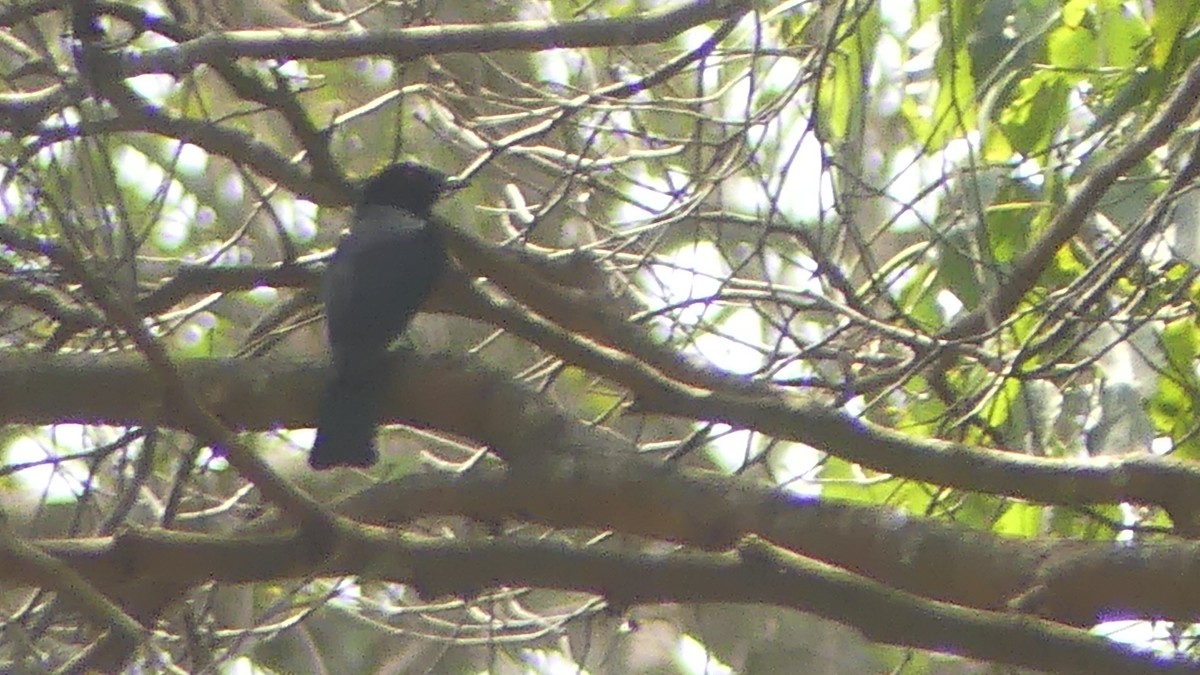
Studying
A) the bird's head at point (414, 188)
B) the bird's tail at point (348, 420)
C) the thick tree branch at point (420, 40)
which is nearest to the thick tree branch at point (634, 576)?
the bird's tail at point (348, 420)

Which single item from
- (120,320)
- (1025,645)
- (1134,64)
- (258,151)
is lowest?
(1025,645)

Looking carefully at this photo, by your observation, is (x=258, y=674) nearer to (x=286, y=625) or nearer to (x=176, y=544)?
(x=286, y=625)

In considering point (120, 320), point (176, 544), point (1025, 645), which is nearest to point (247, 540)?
point (176, 544)

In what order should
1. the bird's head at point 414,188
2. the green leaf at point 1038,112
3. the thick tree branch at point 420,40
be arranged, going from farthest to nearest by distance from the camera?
the bird's head at point 414,188 < the green leaf at point 1038,112 < the thick tree branch at point 420,40

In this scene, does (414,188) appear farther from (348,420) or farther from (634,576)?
(634,576)

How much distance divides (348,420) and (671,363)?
2.45ft

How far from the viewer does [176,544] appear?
8.63 feet

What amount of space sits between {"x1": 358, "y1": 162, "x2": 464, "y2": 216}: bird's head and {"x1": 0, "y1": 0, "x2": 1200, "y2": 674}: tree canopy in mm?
176

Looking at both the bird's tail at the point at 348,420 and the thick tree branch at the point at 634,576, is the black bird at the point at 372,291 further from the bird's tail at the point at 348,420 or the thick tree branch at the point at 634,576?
the thick tree branch at the point at 634,576

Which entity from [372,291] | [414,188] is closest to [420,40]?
[372,291]

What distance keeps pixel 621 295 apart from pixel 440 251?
18.5 inches

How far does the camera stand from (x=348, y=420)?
347 centimetres

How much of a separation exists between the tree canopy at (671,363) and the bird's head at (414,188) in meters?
0.18

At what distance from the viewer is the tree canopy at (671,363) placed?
2.59m
